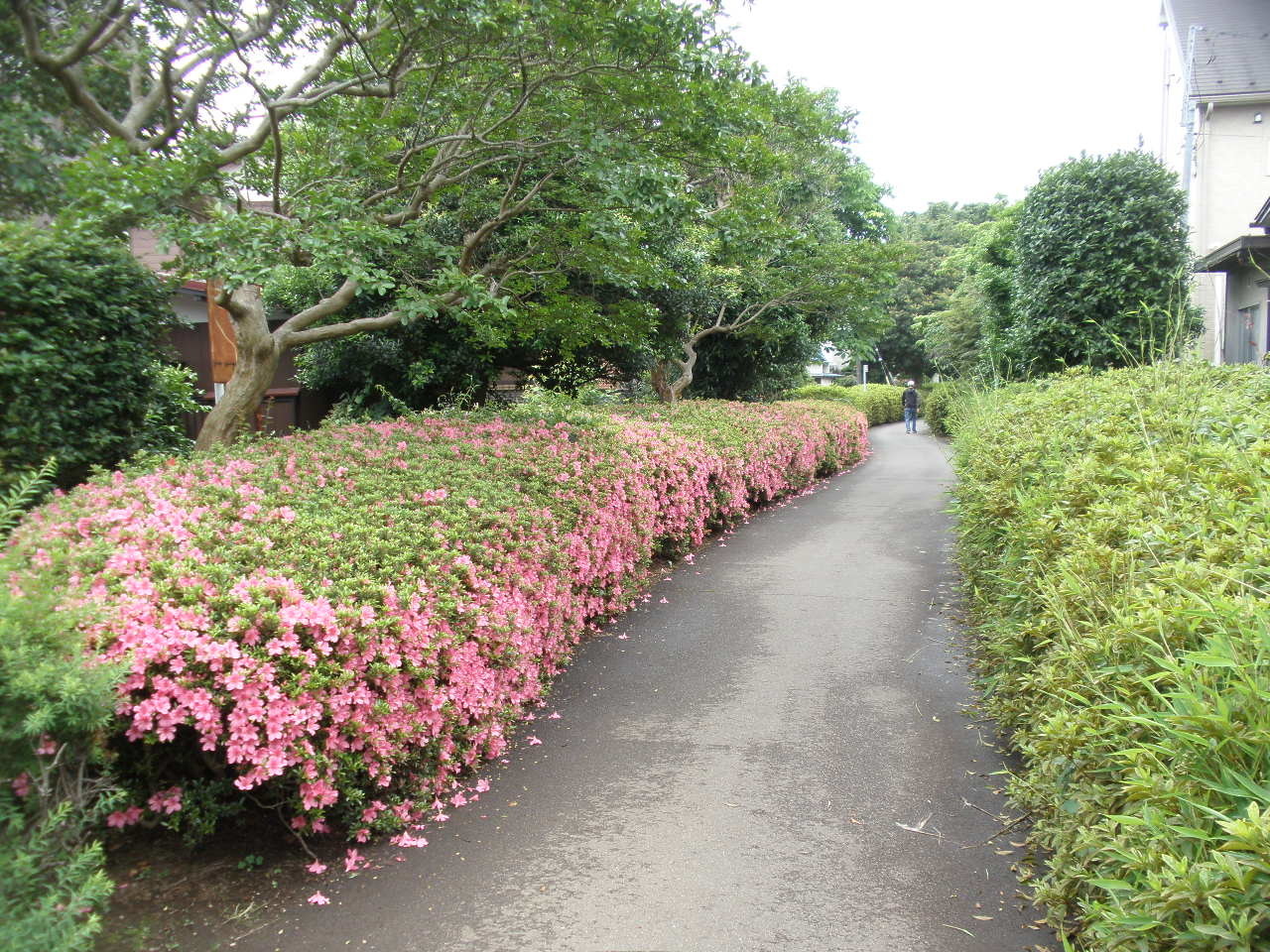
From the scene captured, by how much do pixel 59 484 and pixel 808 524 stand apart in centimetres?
786

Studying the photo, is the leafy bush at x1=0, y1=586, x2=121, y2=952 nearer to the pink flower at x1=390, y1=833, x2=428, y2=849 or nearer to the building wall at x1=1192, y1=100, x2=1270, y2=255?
the pink flower at x1=390, y1=833, x2=428, y2=849

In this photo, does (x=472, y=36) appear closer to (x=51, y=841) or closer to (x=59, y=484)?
(x=59, y=484)

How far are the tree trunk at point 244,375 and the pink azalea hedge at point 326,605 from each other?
155 cm

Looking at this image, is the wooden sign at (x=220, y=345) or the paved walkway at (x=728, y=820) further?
the wooden sign at (x=220, y=345)

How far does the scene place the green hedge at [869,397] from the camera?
27.4 meters

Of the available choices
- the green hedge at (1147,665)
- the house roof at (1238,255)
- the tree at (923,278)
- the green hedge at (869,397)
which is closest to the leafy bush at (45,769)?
the green hedge at (1147,665)

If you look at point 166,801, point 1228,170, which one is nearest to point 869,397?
point 1228,170

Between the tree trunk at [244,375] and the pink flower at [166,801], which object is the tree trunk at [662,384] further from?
the pink flower at [166,801]

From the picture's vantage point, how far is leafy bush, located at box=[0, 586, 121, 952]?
72.8 inches

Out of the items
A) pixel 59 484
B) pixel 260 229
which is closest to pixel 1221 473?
pixel 260 229

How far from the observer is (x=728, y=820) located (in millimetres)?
3449

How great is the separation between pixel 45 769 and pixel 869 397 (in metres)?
31.4

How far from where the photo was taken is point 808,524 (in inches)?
416

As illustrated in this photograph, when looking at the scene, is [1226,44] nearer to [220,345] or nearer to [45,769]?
[220,345]
